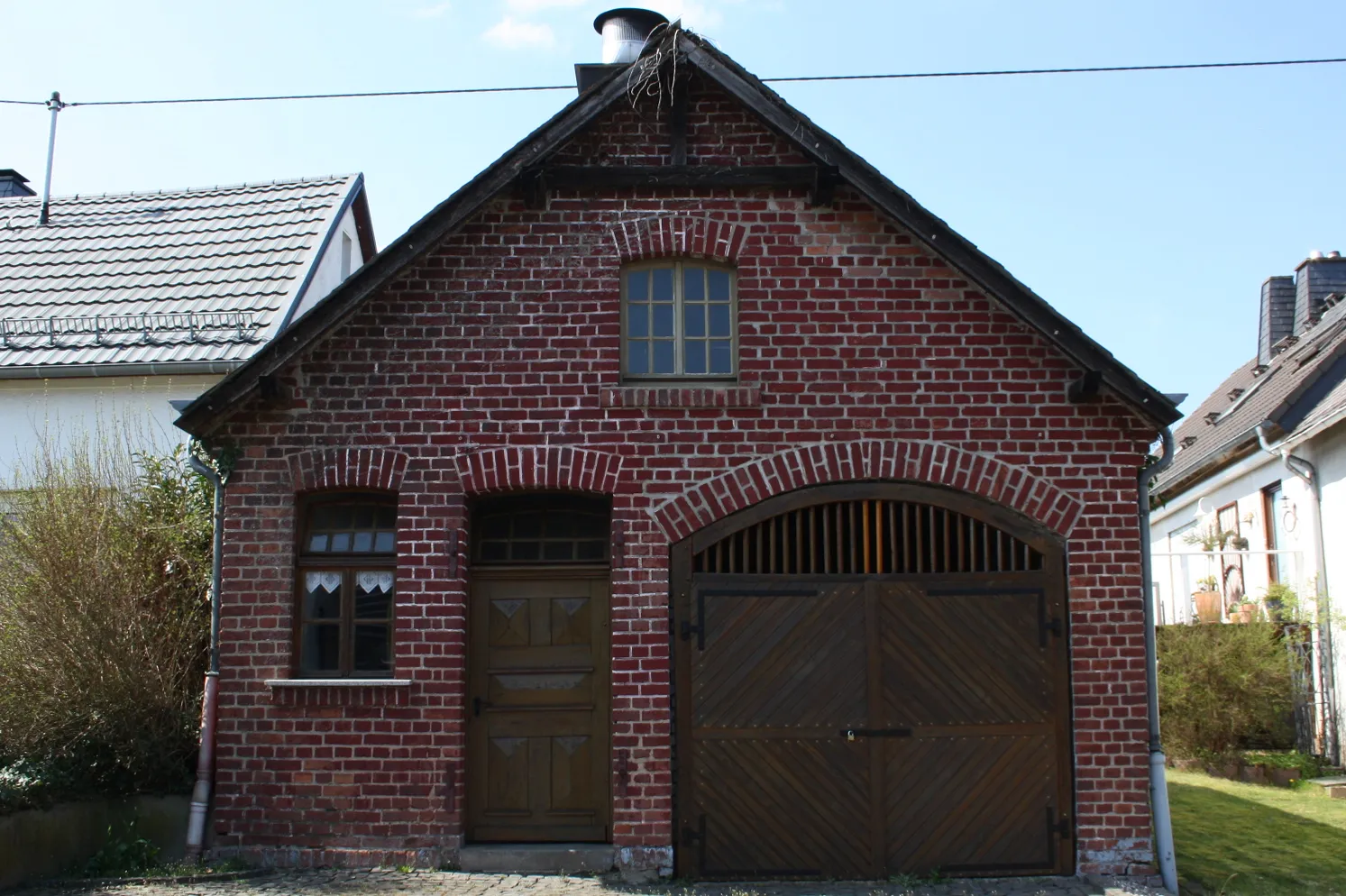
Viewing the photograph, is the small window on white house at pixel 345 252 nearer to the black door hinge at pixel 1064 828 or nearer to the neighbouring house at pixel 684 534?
the neighbouring house at pixel 684 534

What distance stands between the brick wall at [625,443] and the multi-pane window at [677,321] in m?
0.21

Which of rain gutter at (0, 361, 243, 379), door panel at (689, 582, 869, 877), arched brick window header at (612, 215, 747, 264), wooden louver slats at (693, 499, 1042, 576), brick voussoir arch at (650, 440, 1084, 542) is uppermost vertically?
arched brick window header at (612, 215, 747, 264)

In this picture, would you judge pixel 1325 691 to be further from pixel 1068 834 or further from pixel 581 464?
pixel 581 464

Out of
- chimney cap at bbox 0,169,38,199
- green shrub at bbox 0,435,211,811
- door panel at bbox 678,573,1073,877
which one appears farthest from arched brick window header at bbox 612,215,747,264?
chimney cap at bbox 0,169,38,199

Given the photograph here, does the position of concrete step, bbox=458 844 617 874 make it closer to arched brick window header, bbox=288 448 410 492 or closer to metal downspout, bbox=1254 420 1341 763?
arched brick window header, bbox=288 448 410 492

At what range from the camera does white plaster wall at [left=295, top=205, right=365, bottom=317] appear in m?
15.1

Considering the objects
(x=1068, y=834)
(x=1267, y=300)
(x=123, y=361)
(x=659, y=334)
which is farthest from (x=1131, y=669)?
(x=1267, y=300)

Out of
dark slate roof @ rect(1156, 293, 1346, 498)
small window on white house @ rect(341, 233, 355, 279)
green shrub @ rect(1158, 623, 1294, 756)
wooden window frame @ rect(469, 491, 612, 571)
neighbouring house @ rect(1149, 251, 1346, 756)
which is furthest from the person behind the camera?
small window on white house @ rect(341, 233, 355, 279)

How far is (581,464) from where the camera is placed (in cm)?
934

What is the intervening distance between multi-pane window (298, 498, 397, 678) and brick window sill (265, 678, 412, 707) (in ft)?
0.73

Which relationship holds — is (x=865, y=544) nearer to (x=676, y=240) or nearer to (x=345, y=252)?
(x=676, y=240)

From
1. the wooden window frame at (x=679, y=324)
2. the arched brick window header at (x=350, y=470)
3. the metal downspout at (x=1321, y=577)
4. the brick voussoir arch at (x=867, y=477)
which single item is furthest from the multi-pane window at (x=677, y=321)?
the metal downspout at (x=1321, y=577)

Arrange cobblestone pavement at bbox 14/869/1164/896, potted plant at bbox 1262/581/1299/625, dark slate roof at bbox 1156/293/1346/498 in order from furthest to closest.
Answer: dark slate roof at bbox 1156/293/1346/498, potted plant at bbox 1262/581/1299/625, cobblestone pavement at bbox 14/869/1164/896

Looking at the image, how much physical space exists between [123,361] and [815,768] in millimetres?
8225
